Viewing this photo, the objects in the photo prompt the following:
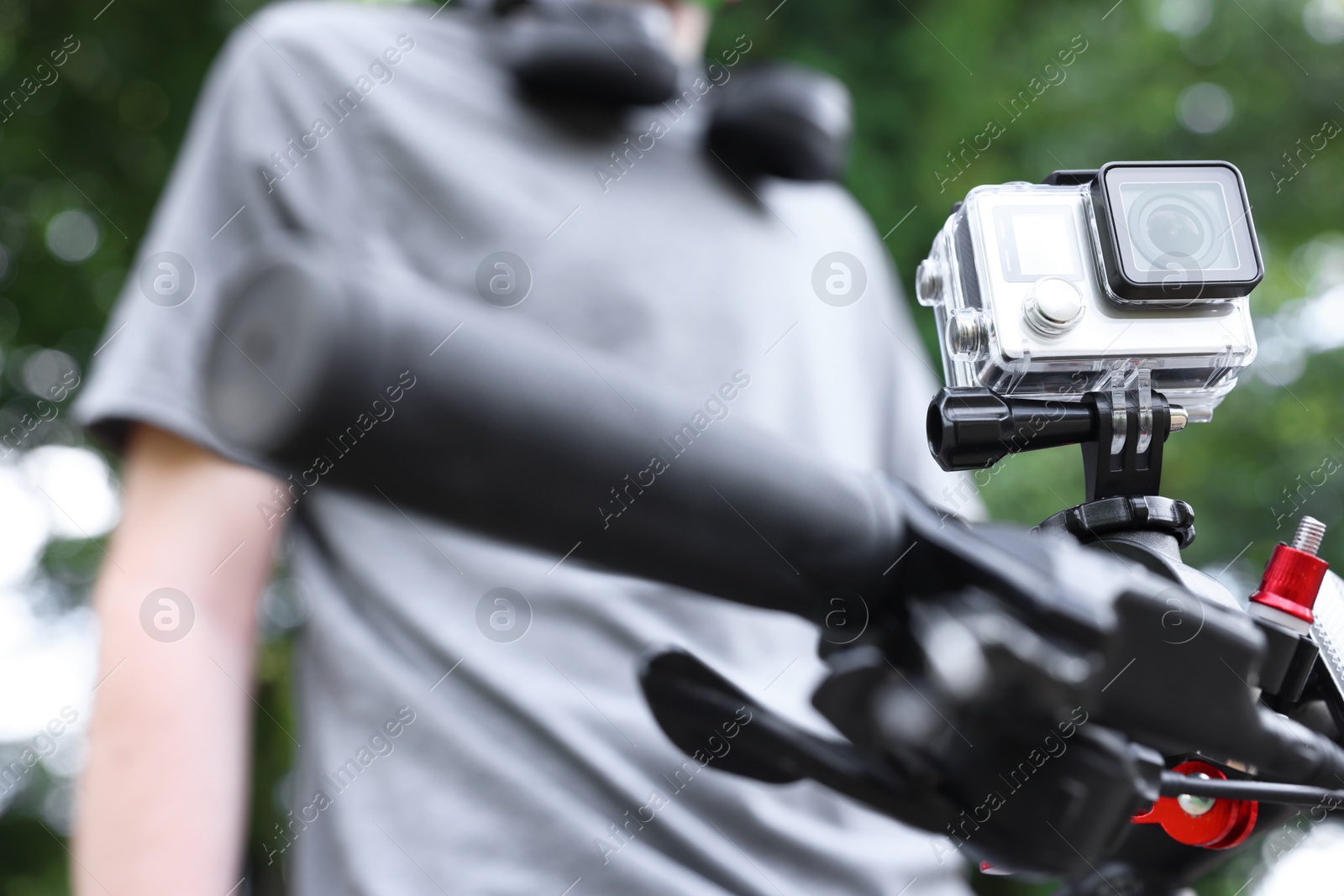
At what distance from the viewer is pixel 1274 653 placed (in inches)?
21.5

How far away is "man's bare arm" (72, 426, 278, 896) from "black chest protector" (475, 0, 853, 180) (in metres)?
0.61

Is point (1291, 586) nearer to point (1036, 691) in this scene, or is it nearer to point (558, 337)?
point (1036, 691)

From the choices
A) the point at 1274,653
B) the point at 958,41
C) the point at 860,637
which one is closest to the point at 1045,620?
the point at 860,637

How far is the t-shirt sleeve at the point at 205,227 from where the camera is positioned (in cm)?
110

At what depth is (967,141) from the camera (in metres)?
3.93

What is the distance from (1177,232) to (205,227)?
104 centimetres

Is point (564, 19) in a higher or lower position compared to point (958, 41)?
higher

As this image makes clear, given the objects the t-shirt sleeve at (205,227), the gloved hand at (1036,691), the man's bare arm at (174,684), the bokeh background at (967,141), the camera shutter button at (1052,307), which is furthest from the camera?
the bokeh background at (967,141)

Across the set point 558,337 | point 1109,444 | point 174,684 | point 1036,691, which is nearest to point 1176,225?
point 1109,444

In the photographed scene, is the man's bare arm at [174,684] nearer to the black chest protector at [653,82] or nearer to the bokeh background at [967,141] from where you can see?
the black chest protector at [653,82]

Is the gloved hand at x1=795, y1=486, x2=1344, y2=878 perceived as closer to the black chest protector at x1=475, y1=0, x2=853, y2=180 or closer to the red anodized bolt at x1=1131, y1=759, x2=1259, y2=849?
the red anodized bolt at x1=1131, y1=759, x2=1259, y2=849

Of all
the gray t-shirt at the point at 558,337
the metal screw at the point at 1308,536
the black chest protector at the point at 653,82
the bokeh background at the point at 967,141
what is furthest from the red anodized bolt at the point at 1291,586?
the bokeh background at the point at 967,141

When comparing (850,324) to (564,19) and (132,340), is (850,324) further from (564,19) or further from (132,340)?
(132,340)

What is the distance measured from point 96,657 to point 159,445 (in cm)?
23
